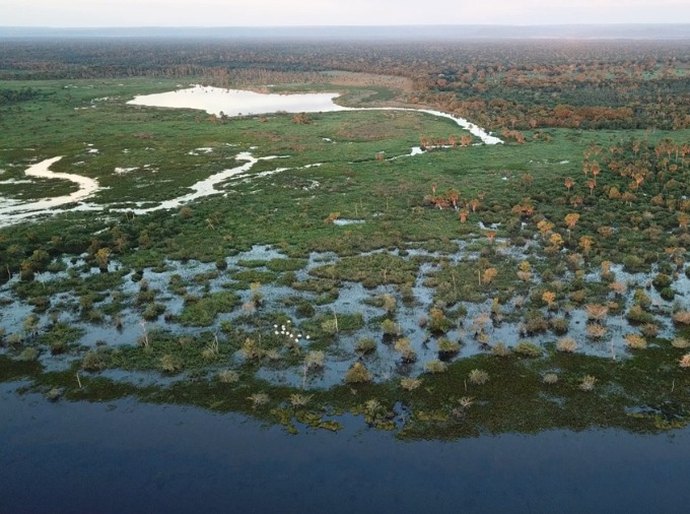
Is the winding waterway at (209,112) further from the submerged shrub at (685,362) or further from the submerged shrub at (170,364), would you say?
the submerged shrub at (685,362)

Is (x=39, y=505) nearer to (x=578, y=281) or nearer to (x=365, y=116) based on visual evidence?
(x=578, y=281)

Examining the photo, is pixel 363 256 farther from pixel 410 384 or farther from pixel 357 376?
pixel 410 384

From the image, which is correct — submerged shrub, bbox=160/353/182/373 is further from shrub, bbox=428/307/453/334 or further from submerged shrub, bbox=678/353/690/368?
submerged shrub, bbox=678/353/690/368

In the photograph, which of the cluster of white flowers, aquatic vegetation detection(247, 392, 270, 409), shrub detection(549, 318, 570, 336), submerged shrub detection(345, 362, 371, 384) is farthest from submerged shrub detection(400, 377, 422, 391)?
shrub detection(549, 318, 570, 336)

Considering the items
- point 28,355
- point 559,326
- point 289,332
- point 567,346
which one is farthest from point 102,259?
point 567,346

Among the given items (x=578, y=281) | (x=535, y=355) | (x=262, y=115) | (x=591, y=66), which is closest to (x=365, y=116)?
(x=262, y=115)

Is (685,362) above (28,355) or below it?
above
